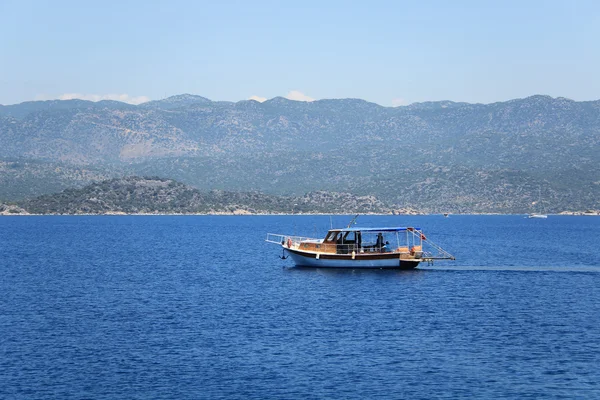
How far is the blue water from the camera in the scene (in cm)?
4788

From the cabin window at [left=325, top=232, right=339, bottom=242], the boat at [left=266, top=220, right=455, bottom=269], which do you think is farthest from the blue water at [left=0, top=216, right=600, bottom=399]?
the cabin window at [left=325, top=232, right=339, bottom=242]

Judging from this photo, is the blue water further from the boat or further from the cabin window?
the cabin window

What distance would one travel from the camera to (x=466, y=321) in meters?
68.4

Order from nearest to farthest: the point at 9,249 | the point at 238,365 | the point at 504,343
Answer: the point at 238,365 → the point at 504,343 → the point at 9,249

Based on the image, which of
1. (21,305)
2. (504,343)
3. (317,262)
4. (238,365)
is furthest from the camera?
(317,262)

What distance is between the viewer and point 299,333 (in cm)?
6262

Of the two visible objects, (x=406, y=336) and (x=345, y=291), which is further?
(x=345, y=291)

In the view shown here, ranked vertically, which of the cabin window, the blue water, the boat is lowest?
the blue water

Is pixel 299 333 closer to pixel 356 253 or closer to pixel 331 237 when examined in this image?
pixel 356 253

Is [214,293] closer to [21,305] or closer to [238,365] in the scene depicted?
[21,305]

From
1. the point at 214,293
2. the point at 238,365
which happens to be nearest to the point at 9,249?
the point at 214,293

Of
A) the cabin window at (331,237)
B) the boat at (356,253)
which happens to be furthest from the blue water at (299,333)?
the cabin window at (331,237)

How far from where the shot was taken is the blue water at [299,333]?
157ft

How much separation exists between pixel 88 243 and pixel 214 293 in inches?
3863
